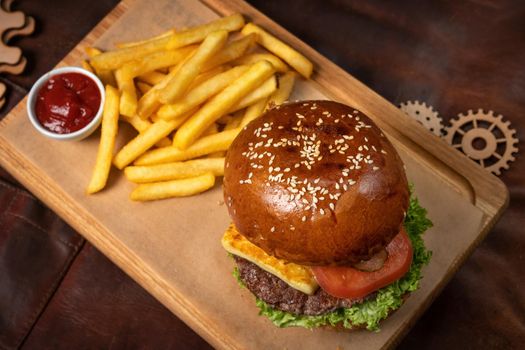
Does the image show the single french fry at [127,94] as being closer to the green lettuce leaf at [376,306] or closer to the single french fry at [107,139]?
the single french fry at [107,139]

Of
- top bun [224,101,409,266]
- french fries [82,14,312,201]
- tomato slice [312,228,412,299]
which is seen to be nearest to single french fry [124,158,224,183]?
french fries [82,14,312,201]

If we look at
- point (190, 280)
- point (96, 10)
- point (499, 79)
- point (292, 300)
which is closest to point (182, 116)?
point (190, 280)

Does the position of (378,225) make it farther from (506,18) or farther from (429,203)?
(506,18)

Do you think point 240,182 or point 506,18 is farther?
point 506,18

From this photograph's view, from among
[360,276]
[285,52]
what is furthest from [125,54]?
[360,276]

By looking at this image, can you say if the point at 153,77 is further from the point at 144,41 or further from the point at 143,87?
the point at 144,41

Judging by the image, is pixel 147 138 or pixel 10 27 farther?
pixel 10 27

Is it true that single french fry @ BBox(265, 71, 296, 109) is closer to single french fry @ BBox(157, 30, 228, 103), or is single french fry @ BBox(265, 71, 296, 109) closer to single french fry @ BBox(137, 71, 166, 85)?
single french fry @ BBox(157, 30, 228, 103)
